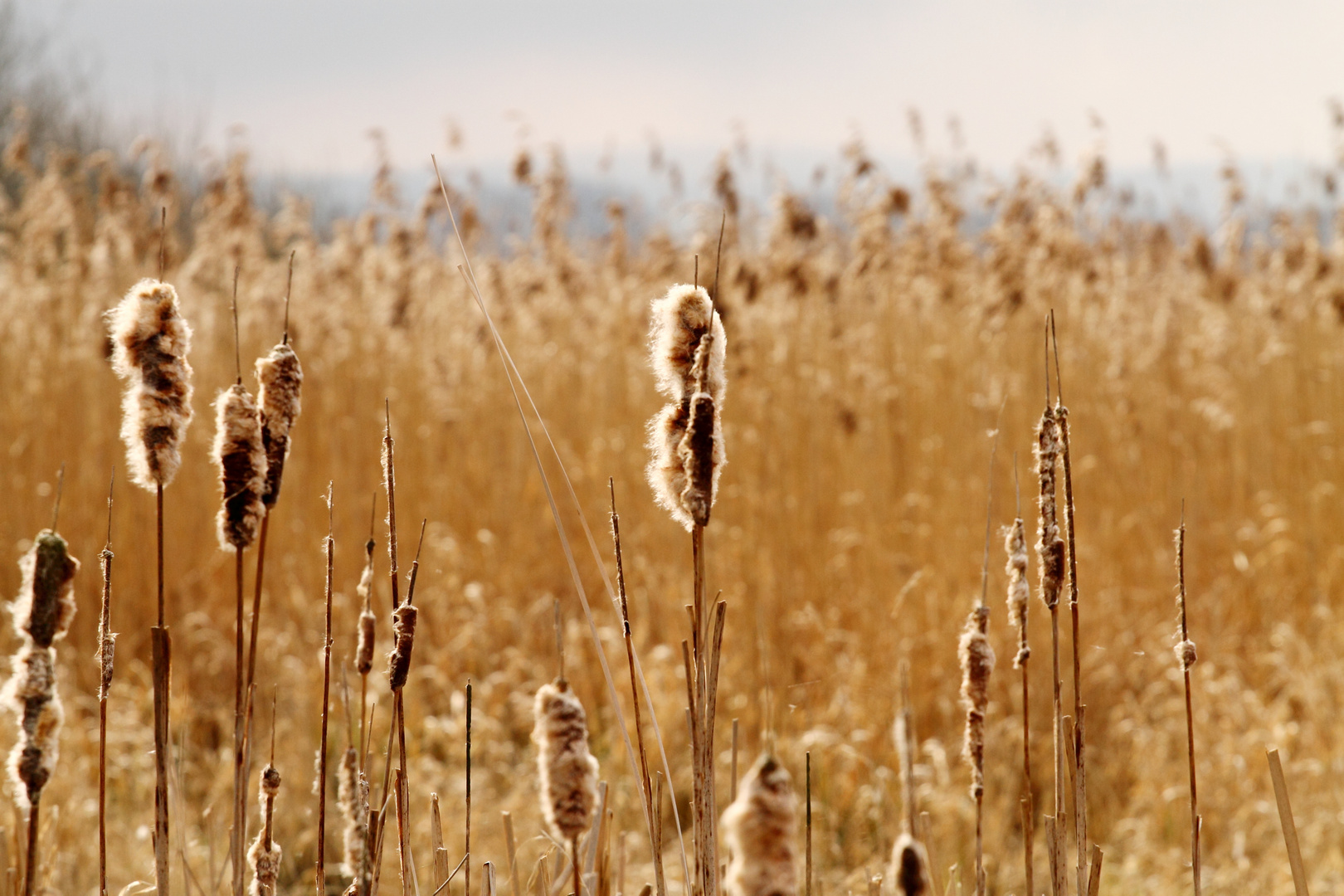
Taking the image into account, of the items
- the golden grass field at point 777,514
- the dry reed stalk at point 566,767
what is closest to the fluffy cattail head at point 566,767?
the dry reed stalk at point 566,767

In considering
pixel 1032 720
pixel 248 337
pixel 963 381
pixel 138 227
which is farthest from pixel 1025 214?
pixel 138 227

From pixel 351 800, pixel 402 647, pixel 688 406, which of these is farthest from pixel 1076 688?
pixel 351 800

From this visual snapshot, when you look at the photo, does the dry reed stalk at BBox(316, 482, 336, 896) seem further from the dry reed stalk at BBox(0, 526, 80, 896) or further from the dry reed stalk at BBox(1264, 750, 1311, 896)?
the dry reed stalk at BBox(1264, 750, 1311, 896)

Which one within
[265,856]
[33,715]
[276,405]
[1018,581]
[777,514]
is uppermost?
[777,514]

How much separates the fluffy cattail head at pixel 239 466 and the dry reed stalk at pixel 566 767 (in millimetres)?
252

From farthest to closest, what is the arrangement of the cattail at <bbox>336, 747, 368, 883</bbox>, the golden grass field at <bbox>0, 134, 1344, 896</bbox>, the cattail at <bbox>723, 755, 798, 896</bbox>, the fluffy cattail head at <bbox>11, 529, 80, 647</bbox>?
the golden grass field at <bbox>0, 134, 1344, 896</bbox> → the cattail at <bbox>336, 747, 368, 883</bbox> → the fluffy cattail head at <bbox>11, 529, 80, 647</bbox> → the cattail at <bbox>723, 755, 798, 896</bbox>

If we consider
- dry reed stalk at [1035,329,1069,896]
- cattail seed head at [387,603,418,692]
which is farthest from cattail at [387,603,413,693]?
dry reed stalk at [1035,329,1069,896]

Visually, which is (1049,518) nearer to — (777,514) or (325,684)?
(325,684)

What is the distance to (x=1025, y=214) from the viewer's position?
4723 millimetres

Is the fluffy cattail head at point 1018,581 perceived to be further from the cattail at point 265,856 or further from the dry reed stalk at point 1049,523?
the cattail at point 265,856

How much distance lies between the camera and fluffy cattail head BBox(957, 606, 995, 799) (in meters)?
0.91

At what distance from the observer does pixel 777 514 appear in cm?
362

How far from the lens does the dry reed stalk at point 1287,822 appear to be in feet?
2.86

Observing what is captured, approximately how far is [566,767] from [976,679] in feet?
1.25
